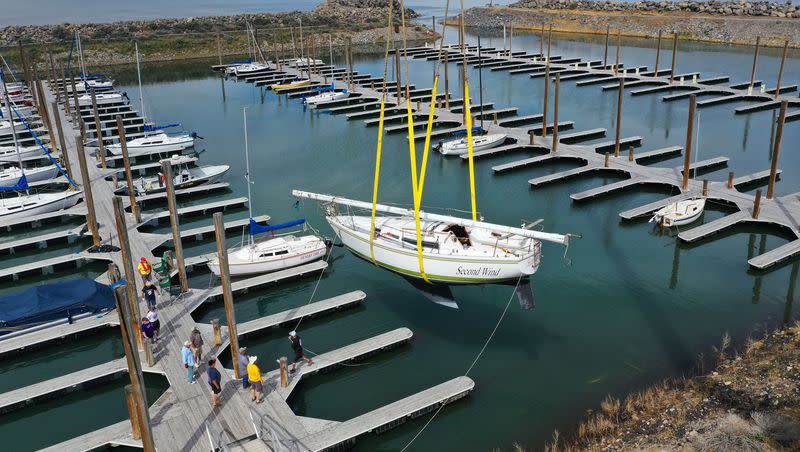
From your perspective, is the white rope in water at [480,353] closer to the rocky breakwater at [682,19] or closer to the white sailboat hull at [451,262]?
the white sailboat hull at [451,262]

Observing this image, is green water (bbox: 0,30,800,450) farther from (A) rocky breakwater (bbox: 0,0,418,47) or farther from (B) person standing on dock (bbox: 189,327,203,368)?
(A) rocky breakwater (bbox: 0,0,418,47)

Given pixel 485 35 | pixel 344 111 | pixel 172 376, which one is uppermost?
pixel 485 35

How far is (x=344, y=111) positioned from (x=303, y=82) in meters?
13.8

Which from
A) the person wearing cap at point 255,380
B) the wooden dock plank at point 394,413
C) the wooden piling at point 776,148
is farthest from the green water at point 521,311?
the wooden piling at point 776,148

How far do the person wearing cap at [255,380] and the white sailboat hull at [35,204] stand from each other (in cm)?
2296

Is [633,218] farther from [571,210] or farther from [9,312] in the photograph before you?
[9,312]

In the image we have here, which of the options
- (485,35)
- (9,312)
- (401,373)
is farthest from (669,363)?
(485,35)

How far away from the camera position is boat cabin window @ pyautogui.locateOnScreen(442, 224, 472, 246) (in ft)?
75.3

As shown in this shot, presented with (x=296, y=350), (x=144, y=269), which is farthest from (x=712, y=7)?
(x=296, y=350)

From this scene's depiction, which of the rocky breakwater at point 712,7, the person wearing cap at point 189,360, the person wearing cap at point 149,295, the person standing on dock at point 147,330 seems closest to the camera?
the person wearing cap at point 189,360

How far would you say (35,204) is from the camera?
34.9 metres

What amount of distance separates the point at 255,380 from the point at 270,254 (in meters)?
9.92

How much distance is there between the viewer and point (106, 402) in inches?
810

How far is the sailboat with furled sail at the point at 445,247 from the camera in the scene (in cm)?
2148
